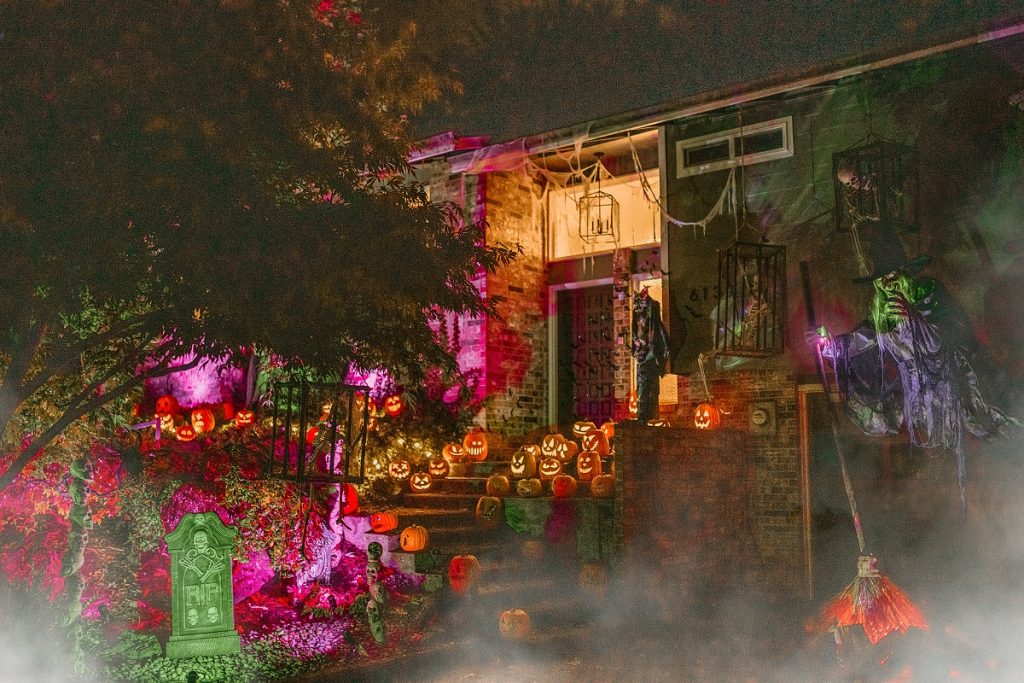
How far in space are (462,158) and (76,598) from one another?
8.71 meters

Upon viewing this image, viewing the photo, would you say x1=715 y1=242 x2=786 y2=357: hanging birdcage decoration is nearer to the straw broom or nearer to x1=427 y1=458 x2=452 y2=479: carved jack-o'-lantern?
the straw broom

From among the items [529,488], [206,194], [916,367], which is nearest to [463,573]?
[529,488]

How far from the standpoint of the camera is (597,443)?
1351 cm

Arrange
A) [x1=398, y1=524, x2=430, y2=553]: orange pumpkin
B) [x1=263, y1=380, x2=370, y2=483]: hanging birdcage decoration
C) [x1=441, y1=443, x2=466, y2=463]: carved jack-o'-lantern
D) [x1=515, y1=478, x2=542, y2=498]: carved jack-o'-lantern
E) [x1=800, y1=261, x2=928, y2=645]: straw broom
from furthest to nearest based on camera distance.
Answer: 1. [x1=441, y1=443, x2=466, y2=463]: carved jack-o'-lantern
2. [x1=515, y1=478, x2=542, y2=498]: carved jack-o'-lantern
3. [x1=398, y1=524, x2=430, y2=553]: orange pumpkin
4. [x1=263, y1=380, x2=370, y2=483]: hanging birdcage decoration
5. [x1=800, y1=261, x2=928, y2=645]: straw broom

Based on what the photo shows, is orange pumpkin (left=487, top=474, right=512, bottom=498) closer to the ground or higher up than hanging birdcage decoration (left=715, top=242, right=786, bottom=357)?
closer to the ground

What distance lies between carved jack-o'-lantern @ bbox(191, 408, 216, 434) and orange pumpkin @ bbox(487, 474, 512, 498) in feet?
16.0

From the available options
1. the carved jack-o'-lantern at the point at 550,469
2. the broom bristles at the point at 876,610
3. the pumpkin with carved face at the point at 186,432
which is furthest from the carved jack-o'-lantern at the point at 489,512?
the pumpkin with carved face at the point at 186,432

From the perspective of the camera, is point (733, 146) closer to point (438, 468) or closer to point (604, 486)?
point (604, 486)

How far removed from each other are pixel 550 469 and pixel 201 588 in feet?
17.0

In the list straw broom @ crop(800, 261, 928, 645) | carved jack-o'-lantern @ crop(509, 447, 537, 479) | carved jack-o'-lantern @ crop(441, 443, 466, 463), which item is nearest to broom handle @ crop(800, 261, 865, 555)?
straw broom @ crop(800, 261, 928, 645)

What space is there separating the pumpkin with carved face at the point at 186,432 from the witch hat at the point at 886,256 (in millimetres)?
9827

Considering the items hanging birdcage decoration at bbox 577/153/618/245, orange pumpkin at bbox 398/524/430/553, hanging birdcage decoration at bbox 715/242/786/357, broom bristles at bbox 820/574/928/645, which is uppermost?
hanging birdcage decoration at bbox 577/153/618/245

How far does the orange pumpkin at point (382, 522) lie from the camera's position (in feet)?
40.2

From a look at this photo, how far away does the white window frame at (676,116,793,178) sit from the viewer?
12711 mm
